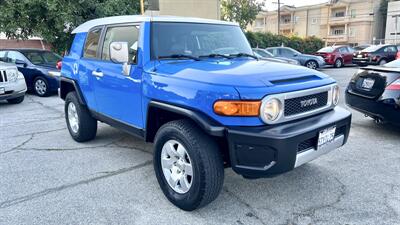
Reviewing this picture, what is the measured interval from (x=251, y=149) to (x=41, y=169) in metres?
2.95

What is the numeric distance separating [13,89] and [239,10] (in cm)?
3091

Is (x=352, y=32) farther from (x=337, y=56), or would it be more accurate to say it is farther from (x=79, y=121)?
(x=79, y=121)

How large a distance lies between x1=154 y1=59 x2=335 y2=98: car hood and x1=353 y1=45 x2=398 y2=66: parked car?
18207mm

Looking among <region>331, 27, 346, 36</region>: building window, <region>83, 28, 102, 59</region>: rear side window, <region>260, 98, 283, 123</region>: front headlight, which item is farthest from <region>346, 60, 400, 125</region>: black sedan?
<region>331, 27, 346, 36</region>: building window

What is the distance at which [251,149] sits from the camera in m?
2.73

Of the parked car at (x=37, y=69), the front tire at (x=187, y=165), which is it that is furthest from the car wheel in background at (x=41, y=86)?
the front tire at (x=187, y=165)

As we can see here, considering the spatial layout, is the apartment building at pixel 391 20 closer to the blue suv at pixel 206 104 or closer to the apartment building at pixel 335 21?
the apartment building at pixel 335 21

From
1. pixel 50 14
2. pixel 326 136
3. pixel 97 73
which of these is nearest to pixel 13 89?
pixel 50 14

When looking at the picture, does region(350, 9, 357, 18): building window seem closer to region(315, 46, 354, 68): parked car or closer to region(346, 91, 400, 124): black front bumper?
region(315, 46, 354, 68): parked car

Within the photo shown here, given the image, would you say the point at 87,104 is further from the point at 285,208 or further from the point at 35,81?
the point at 35,81

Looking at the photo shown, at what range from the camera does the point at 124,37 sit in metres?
4.06

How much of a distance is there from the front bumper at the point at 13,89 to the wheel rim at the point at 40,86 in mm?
1283

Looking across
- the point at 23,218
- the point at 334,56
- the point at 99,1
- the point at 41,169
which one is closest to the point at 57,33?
the point at 99,1

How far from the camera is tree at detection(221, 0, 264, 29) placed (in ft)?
117
